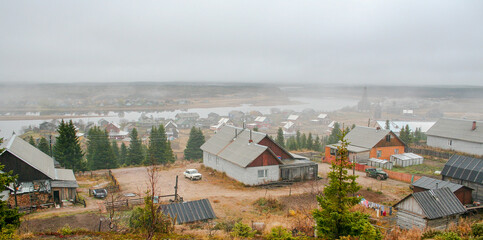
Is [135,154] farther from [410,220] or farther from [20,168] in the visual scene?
[410,220]

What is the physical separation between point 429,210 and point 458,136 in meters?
38.7

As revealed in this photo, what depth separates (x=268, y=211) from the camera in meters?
24.1

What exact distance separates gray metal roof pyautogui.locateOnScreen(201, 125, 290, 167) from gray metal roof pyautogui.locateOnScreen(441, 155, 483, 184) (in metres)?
16.4

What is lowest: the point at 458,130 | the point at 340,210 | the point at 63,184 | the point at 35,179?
the point at 63,184

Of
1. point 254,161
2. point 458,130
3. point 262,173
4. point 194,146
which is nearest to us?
point 254,161

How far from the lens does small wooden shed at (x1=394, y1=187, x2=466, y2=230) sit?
18.2 m

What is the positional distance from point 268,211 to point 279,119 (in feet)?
293

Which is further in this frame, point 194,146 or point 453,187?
point 194,146

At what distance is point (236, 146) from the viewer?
121ft

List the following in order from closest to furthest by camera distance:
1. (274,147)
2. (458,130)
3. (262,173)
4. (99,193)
A: (99,193) → (262,173) → (274,147) → (458,130)

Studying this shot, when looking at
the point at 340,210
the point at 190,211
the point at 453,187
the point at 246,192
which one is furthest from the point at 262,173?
the point at 340,210

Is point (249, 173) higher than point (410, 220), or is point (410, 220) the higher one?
point (410, 220)

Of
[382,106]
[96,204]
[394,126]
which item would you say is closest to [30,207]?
[96,204]

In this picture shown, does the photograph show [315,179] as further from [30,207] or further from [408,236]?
[30,207]
